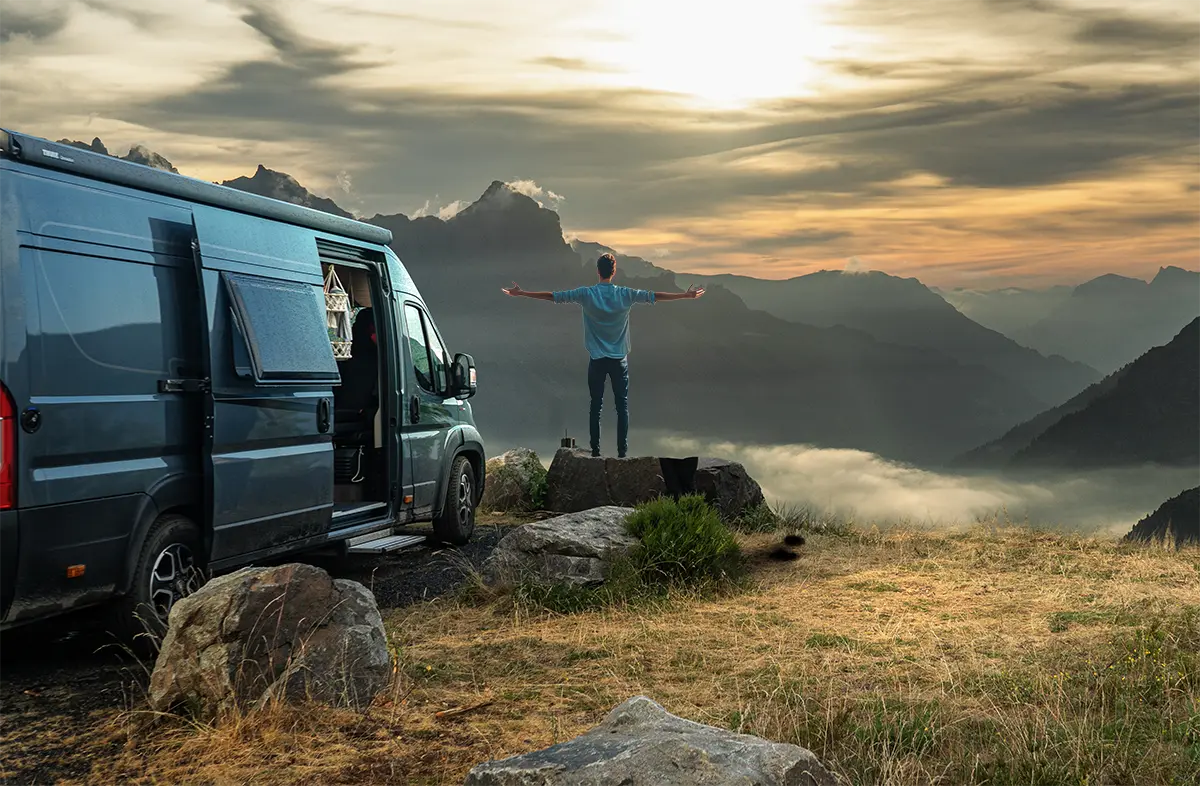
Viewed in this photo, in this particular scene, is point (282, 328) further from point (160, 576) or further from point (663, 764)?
point (663, 764)

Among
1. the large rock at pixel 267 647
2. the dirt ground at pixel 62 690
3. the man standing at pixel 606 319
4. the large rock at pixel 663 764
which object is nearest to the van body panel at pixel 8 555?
the dirt ground at pixel 62 690

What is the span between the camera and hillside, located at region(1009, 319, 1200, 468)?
115 m

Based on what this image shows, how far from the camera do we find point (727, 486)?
13914mm

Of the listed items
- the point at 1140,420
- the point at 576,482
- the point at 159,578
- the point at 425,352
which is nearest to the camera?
the point at 159,578

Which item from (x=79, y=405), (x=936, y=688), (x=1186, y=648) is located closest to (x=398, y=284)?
(x=79, y=405)

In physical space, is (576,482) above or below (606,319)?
below

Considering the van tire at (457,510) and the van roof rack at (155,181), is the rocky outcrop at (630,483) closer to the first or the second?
the van tire at (457,510)

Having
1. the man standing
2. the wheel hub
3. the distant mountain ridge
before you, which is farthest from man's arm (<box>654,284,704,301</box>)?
the distant mountain ridge

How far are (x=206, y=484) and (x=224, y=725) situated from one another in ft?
7.24

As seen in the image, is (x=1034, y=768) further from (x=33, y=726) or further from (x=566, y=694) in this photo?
(x=33, y=726)

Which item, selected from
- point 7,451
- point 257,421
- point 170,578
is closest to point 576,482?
point 257,421

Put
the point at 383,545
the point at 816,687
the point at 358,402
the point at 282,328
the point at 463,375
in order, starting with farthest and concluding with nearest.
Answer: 1. the point at 463,375
2. the point at 358,402
3. the point at 383,545
4. the point at 282,328
5. the point at 816,687

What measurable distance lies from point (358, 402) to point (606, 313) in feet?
13.5

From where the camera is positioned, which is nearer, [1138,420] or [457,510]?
[457,510]
